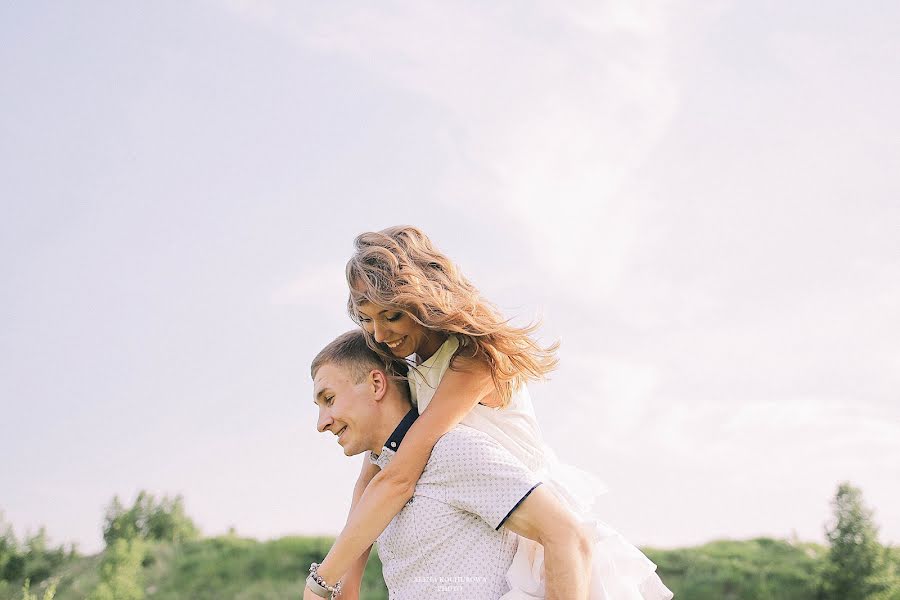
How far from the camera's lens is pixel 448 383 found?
9.38 ft

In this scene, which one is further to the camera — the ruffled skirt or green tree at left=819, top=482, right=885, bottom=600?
green tree at left=819, top=482, right=885, bottom=600

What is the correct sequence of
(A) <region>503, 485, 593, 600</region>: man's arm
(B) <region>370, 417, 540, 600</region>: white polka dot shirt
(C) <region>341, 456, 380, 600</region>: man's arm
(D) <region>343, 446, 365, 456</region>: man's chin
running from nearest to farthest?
1. (A) <region>503, 485, 593, 600</region>: man's arm
2. (B) <region>370, 417, 540, 600</region>: white polka dot shirt
3. (D) <region>343, 446, 365, 456</region>: man's chin
4. (C) <region>341, 456, 380, 600</region>: man's arm

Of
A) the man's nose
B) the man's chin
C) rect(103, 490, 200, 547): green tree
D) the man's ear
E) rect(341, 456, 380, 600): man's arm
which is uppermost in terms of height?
rect(103, 490, 200, 547): green tree

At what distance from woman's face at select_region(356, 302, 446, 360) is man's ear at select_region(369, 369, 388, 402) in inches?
3.5

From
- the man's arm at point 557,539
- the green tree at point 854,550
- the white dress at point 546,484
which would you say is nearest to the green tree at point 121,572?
the green tree at point 854,550

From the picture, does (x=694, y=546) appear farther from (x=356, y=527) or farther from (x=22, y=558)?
(x=356, y=527)

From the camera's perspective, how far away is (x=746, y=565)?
46.2 ft

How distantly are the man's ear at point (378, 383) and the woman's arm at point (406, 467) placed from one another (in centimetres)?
24

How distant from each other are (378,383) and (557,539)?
834 millimetres

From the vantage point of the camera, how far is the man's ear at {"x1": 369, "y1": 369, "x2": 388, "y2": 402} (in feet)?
9.95

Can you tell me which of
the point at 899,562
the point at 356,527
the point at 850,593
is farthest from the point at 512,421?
the point at 899,562

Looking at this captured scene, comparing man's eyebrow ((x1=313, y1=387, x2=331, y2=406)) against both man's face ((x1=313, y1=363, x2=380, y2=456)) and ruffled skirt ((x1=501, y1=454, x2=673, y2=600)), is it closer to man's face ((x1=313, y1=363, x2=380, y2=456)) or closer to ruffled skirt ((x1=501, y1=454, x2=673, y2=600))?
man's face ((x1=313, y1=363, x2=380, y2=456))

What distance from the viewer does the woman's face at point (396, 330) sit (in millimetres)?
2930

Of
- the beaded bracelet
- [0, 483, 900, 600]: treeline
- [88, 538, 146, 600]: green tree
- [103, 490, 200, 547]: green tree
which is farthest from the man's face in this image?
[103, 490, 200, 547]: green tree
